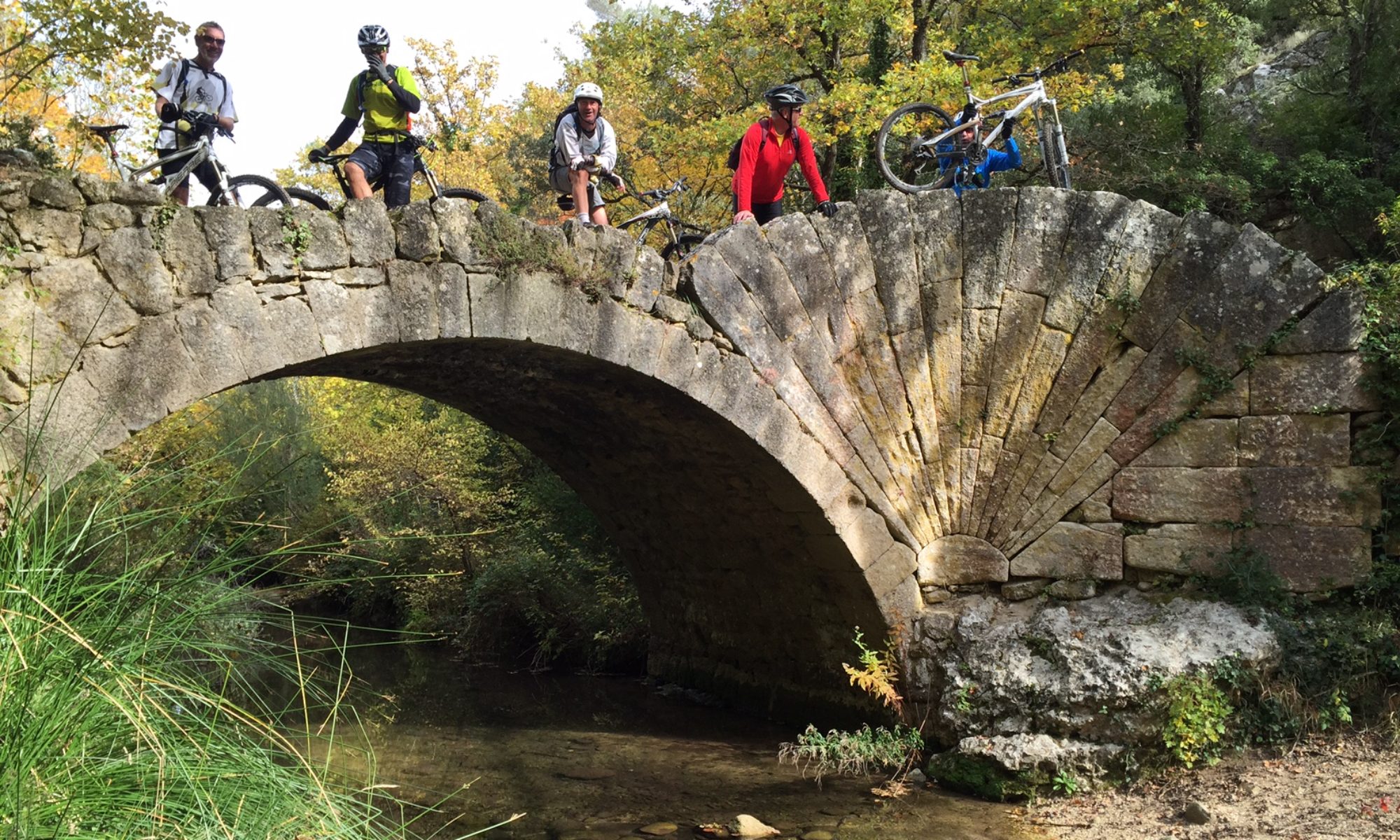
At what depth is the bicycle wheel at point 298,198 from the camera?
20.4 ft

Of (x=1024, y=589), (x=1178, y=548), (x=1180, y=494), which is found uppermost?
(x=1180, y=494)

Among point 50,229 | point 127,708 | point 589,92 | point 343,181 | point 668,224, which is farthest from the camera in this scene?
point 668,224

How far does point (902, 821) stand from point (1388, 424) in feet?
11.4

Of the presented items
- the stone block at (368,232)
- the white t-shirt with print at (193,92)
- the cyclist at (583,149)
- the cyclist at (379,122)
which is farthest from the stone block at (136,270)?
the cyclist at (583,149)

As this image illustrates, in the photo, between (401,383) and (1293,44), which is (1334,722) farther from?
(1293,44)

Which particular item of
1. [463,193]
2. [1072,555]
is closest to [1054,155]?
[1072,555]

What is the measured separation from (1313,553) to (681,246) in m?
4.35

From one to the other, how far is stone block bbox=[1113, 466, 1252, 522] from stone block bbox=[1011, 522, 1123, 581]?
0.60 ft

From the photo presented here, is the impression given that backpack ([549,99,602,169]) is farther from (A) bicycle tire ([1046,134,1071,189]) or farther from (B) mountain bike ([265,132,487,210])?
(A) bicycle tire ([1046,134,1071,189])

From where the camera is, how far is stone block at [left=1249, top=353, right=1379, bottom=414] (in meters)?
6.69

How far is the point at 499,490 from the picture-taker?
14539mm

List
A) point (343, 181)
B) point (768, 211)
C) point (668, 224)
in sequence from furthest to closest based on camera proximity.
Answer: point (668, 224) → point (768, 211) → point (343, 181)

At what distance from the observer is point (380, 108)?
6426mm

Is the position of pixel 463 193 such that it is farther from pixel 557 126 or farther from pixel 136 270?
pixel 136 270
